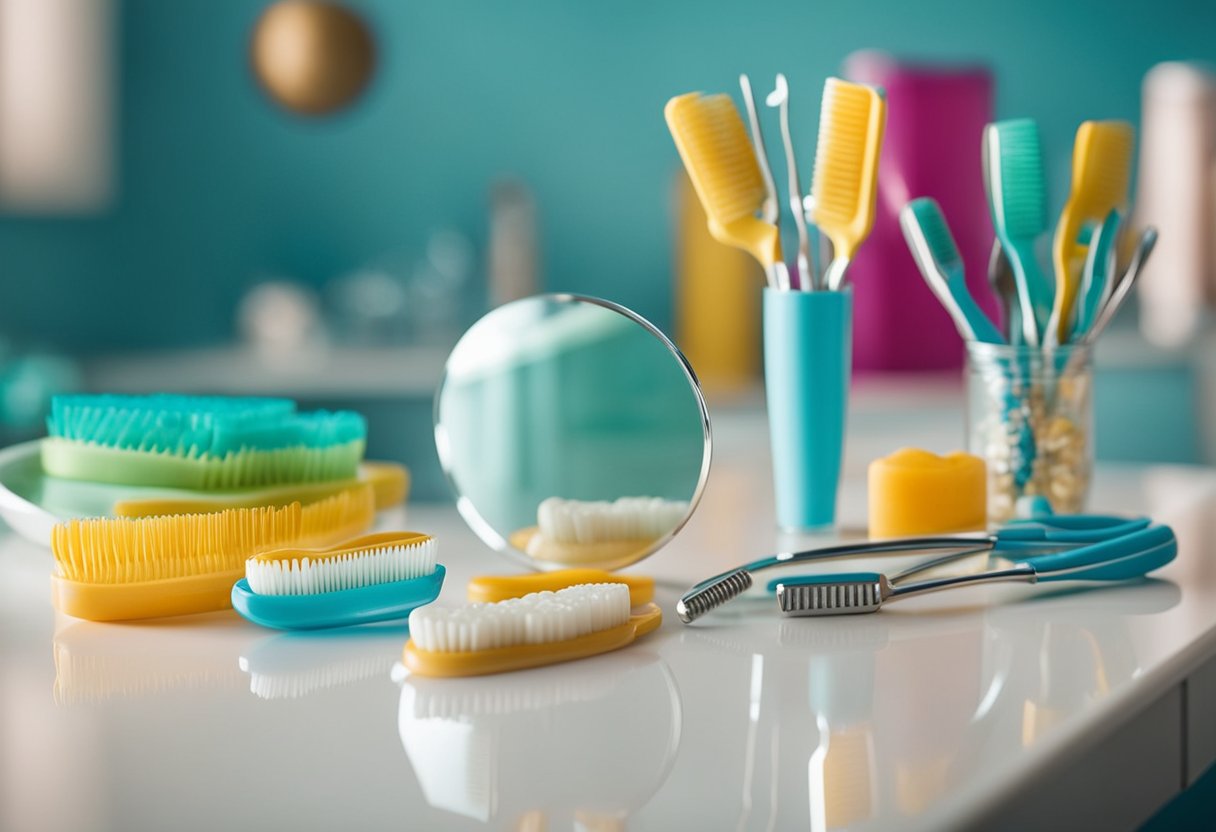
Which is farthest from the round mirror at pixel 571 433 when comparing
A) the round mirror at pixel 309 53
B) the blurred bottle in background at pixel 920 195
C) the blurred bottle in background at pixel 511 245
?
the round mirror at pixel 309 53

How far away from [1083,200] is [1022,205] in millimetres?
48

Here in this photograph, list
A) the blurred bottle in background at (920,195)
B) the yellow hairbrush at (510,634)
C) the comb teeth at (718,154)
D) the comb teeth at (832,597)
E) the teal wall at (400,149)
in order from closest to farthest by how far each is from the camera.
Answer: the yellow hairbrush at (510,634) < the comb teeth at (832,597) < the comb teeth at (718,154) < the blurred bottle in background at (920,195) < the teal wall at (400,149)

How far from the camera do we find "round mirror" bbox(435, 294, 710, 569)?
779 mm

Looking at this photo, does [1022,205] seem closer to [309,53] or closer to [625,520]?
[625,520]

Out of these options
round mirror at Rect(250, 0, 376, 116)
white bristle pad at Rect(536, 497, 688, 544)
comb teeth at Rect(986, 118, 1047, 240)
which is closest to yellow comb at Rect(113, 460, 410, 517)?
white bristle pad at Rect(536, 497, 688, 544)

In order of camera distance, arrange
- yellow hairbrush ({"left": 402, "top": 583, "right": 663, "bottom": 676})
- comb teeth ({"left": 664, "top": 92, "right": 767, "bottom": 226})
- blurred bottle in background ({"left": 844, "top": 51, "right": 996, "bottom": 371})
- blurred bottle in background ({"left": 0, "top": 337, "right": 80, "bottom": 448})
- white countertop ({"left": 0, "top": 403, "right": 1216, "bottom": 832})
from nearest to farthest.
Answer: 1. white countertop ({"left": 0, "top": 403, "right": 1216, "bottom": 832})
2. yellow hairbrush ({"left": 402, "top": 583, "right": 663, "bottom": 676})
3. comb teeth ({"left": 664, "top": 92, "right": 767, "bottom": 226})
4. blurred bottle in background ({"left": 844, "top": 51, "right": 996, "bottom": 371})
5. blurred bottle in background ({"left": 0, "top": 337, "right": 80, "bottom": 448})

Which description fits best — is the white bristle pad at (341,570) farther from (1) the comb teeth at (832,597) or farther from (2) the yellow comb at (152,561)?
(1) the comb teeth at (832,597)

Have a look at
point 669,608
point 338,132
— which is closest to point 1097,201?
point 669,608

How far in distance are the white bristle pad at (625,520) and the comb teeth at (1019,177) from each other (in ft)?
1.01

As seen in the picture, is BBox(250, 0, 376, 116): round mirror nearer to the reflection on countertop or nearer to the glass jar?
the glass jar

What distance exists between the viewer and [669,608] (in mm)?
714

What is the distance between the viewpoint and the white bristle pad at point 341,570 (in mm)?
640

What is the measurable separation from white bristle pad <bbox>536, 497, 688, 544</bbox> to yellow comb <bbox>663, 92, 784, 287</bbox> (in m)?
0.19

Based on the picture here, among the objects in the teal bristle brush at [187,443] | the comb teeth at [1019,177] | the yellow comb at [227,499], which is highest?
the comb teeth at [1019,177]
